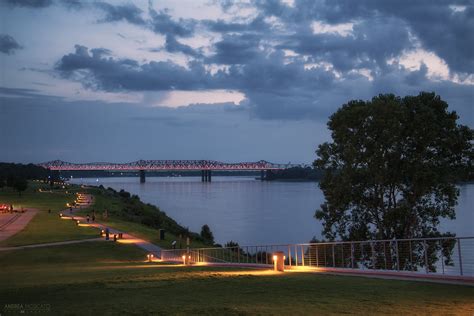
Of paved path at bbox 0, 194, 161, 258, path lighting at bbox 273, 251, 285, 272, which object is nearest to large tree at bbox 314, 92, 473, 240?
paved path at bbox 0, 194, 161, 258

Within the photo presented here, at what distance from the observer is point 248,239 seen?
55219 mm

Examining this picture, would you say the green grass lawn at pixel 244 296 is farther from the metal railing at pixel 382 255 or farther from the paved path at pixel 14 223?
the paved path at pixel 14 223

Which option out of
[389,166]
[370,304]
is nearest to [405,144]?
[389,166]

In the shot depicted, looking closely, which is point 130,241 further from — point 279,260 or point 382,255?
point 279,260

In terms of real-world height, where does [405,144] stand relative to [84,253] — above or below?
above

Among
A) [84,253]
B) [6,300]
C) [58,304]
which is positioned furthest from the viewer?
[84,253]

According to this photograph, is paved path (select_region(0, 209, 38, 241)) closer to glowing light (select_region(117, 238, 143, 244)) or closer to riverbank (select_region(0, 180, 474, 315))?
glowing light (select_region(117, 238, 143, 244))

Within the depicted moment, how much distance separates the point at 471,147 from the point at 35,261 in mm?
24459

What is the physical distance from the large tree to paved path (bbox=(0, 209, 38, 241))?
24239mm

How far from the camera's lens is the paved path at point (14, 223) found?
41694 millimetres

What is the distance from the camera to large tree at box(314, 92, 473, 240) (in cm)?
2967

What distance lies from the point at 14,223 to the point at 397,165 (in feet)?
115

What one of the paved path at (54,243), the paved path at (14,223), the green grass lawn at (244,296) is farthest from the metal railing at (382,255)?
the paved path at (14,223)

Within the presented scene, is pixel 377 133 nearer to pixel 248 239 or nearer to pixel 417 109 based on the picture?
pixel 417 109
